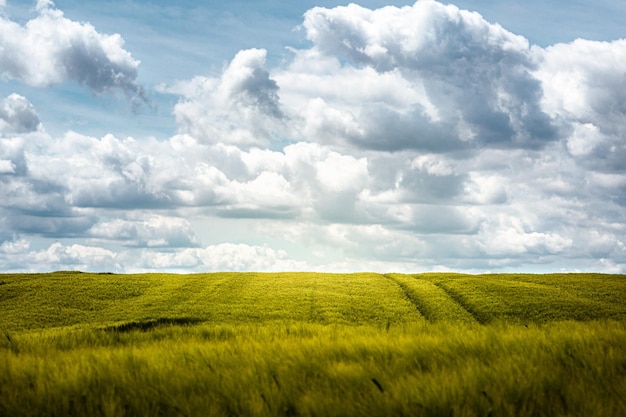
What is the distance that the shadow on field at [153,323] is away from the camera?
42.1ft

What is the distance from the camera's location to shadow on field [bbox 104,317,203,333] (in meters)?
12.8

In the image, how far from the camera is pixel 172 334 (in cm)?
1053

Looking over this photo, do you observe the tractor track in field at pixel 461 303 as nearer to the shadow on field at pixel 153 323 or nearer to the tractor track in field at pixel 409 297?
the tractor track in field at pixel 409 297

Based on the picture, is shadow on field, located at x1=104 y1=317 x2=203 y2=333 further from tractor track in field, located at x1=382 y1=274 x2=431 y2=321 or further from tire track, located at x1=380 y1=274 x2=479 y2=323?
tire track, located at x1=380 y1=274 x2=479 y2=323

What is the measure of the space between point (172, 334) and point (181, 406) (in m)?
6.23

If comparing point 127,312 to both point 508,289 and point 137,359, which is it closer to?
point 137,359

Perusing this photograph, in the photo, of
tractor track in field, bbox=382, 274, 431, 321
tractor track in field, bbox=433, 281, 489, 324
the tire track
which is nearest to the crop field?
the tire track

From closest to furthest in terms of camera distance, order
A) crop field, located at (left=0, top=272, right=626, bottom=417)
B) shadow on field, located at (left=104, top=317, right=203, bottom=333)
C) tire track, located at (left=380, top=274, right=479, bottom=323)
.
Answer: crop field, located at (left=0, top=272, right=626, bottom=417), shadow on field, located at (left=104, top=317, right=203, bottom=333), tire track, located at (left=380, top=274, right=479, bottom=323)

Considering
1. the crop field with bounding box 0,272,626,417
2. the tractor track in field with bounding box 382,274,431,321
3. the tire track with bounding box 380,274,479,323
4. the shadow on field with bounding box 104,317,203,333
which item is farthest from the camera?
the tractor track in field with bounding box 382,274,431,321

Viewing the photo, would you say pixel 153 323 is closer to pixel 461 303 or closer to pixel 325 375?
pixel 325 375

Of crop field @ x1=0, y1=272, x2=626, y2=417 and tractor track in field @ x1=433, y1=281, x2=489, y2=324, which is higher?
crop field @ x1=0, y1=272, x2=626, y2=417

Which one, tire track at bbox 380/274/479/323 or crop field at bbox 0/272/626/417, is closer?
crop field at bbox 0/272/626/417

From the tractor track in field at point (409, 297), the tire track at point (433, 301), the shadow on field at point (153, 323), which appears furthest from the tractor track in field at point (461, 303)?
the shadow on field at point (153, 323)

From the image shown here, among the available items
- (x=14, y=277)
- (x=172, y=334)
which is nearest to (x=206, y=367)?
(x=172, y=334)
